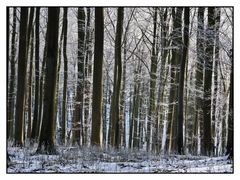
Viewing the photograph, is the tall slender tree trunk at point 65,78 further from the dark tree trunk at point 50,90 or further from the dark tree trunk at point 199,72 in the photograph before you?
the dark tree trunk at point 199,72

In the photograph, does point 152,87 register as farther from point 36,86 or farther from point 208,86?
point 36,86

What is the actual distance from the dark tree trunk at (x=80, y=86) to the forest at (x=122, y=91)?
20 mm

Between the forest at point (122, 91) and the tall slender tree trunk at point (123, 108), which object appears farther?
the tall slender tree trunk at point (123, 108)

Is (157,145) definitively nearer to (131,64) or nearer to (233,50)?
(131,64)

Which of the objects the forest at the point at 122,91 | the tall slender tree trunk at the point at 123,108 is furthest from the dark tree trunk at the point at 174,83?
the tall slender tree trunk at the point at 123,108

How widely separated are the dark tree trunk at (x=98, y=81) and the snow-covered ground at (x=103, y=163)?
1.03 feet

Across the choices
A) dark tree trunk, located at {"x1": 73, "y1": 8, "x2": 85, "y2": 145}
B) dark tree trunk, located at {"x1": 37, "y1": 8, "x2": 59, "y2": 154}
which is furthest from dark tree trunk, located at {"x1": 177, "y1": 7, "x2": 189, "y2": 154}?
dark tree trunk, located at {"x1": 37, "y1": 8, "x2": 59, "y2": 154}

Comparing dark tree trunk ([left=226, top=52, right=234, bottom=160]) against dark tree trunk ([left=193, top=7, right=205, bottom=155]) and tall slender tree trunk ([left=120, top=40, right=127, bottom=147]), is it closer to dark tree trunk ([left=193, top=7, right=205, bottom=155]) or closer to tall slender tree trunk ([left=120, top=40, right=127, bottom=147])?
dark tree trunk ([left=193, top=7, right=205, bottom=155])

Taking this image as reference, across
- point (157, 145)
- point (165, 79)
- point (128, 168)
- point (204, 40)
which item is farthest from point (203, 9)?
point (128, 168)

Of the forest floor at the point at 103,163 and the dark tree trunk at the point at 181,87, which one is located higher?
the dark tree trunk at the point at 181,87

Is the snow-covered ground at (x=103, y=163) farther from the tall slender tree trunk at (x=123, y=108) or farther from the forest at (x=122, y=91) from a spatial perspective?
the tall slender tree trunk at (x=123, y=108)

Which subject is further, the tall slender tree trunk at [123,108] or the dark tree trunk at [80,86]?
the tall slender tree trunk at [123,108]

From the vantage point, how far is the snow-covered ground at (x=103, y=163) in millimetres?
9164

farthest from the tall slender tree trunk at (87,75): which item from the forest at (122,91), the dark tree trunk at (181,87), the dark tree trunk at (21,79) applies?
the dark tree trunk at (181,87)
